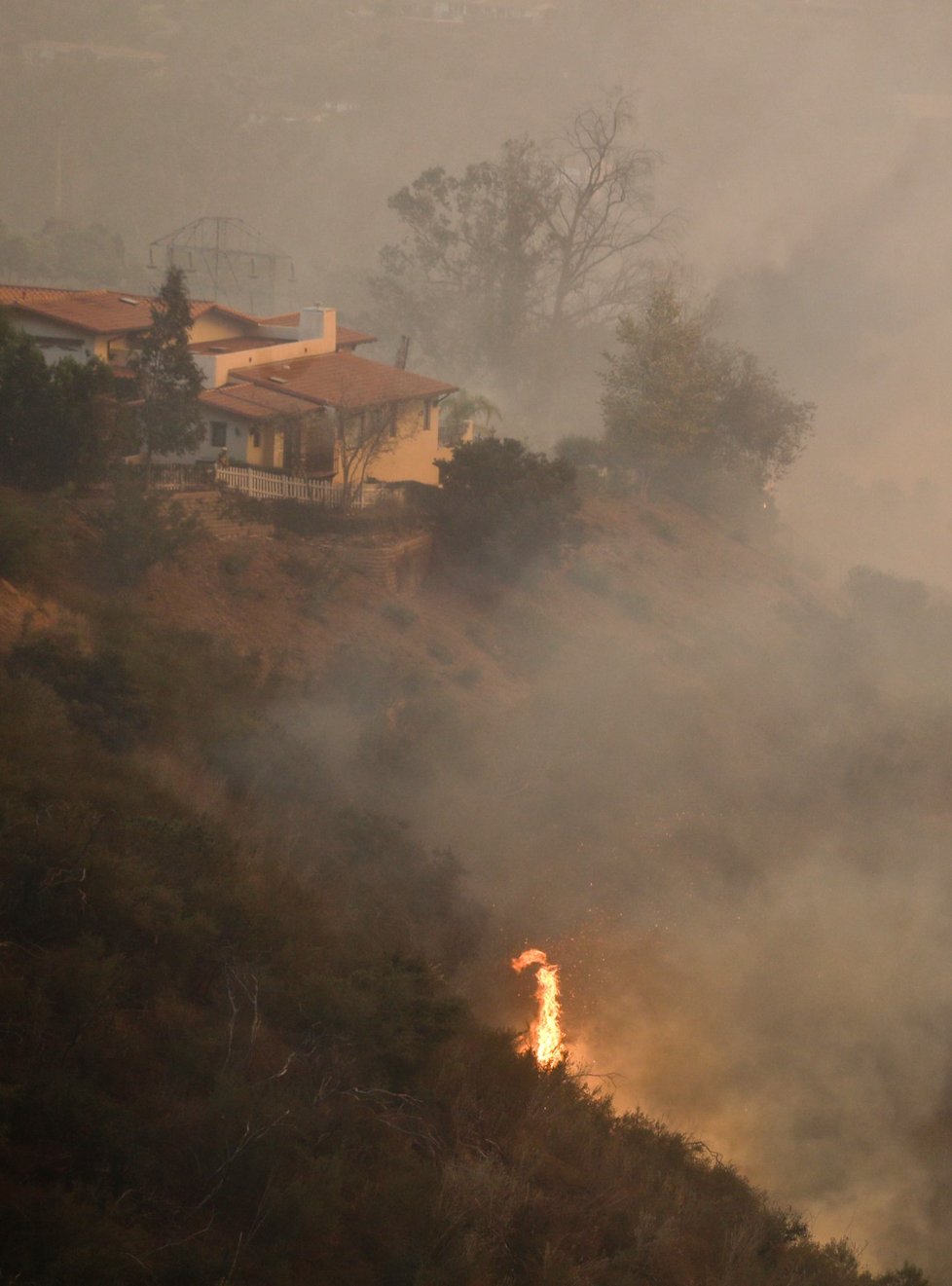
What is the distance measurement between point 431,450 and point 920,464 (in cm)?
3706

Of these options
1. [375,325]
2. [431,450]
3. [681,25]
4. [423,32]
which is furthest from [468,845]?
[681,25]

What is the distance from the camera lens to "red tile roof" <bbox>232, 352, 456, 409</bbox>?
25922 millimetres

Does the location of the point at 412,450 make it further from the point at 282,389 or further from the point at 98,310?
the point at 98,310

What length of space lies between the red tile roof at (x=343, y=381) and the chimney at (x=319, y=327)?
0.34 metres

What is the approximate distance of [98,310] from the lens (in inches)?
1088

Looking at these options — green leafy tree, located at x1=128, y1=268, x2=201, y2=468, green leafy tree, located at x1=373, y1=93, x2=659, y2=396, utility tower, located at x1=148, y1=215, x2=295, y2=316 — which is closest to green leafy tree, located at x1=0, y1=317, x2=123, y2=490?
green leafy tree, located at x1=128, y1=268, x2=201, y2=468

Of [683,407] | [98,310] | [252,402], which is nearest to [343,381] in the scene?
[252,402]

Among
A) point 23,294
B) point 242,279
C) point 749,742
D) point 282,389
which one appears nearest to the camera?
point 749,742

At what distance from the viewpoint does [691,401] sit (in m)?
33.3

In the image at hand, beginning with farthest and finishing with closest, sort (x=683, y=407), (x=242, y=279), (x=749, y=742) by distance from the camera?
(x=242, y=279), (x=683, y=407), (x=749, y=742)

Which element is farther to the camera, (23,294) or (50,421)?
(23,294)

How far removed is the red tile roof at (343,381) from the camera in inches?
1021

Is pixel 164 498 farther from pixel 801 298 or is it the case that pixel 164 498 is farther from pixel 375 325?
pixel 801 298

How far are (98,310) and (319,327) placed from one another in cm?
547
